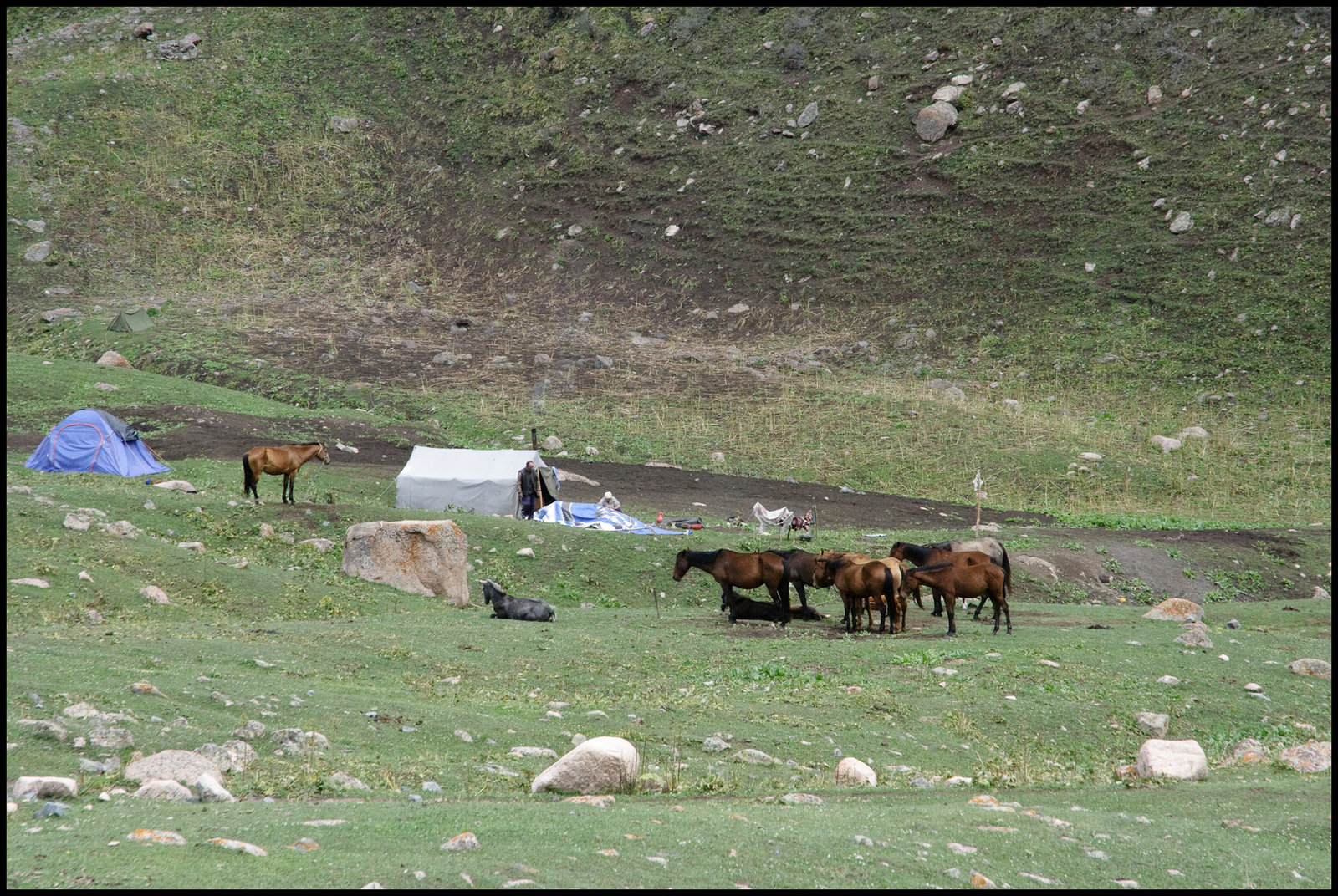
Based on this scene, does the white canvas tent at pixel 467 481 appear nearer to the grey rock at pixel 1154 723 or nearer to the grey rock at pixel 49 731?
the grey rock at pixel 1154 723

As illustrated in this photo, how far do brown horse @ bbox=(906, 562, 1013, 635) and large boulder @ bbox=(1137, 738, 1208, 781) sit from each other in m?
7.33

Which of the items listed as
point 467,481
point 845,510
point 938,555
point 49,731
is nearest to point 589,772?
point 49,731

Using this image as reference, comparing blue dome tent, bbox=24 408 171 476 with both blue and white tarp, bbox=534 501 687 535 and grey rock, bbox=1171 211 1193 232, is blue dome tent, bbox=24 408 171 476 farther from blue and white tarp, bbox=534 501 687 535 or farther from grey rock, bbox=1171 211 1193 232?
grey rock, bbox=1171 211 1193 232

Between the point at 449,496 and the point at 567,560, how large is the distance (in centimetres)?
551

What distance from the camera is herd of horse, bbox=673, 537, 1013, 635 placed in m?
17.2

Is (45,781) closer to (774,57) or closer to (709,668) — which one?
(709,668)

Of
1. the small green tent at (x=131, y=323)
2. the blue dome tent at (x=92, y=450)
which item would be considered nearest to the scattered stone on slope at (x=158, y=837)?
the blue dome tent at (x=92, y=450)

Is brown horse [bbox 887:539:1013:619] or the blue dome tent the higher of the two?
the blue dome tent

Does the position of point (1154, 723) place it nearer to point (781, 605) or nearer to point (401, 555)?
point (781, 605)

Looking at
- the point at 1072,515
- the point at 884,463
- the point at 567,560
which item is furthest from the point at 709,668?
the point at 884,463

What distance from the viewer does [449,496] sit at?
83.8 feet

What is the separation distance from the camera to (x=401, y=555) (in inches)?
724

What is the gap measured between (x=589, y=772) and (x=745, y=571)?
1073cm

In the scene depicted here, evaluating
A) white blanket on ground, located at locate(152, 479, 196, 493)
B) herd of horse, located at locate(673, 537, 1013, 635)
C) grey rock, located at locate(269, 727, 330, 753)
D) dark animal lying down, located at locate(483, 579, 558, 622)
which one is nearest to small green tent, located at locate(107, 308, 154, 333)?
white blanket on ground, located at locate(152, 479, 196, 493)
